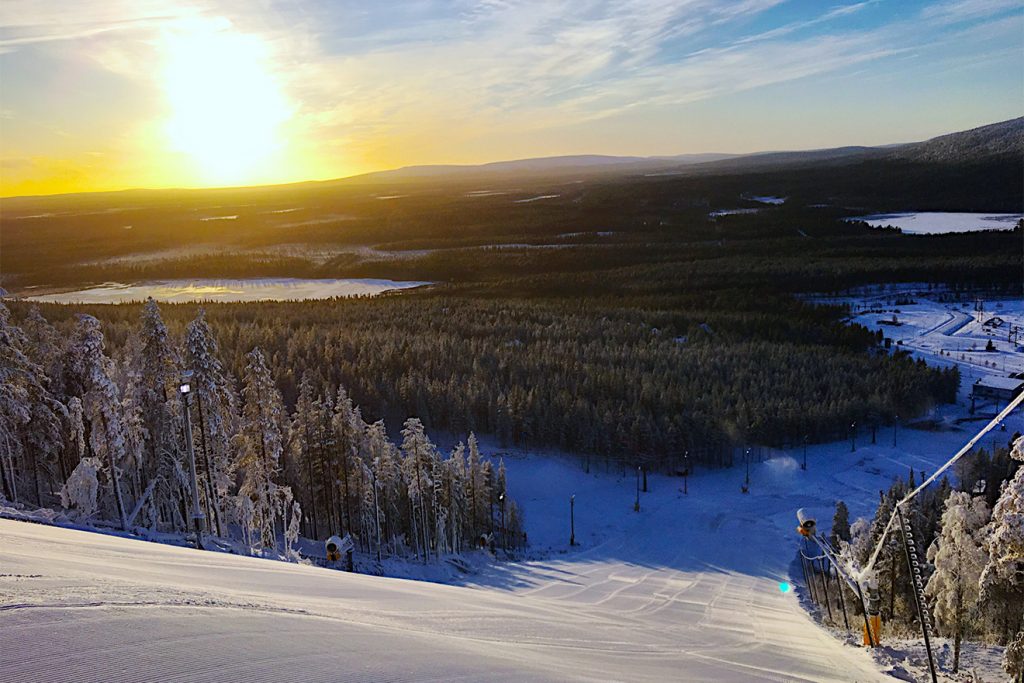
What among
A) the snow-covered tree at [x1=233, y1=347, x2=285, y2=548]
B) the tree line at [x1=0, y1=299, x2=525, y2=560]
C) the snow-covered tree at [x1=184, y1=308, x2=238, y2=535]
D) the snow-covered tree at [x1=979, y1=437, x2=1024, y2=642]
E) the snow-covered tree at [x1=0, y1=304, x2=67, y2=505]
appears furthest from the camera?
Result: the snow-covered tree at [x1=233, y1=347, x2=285, y2=548]

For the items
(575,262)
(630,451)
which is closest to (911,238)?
(575,262)

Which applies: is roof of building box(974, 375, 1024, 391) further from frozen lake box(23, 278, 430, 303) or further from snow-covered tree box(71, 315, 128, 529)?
frozen lake box(23, 278, 430, 303)

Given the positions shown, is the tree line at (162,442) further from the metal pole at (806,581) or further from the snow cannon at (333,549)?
the metal pole at (806,581)

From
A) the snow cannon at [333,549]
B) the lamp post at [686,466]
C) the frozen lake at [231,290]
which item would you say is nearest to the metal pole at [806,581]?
the lamp post at [686,466]

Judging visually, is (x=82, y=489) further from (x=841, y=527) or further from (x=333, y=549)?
(x=841, y=527)

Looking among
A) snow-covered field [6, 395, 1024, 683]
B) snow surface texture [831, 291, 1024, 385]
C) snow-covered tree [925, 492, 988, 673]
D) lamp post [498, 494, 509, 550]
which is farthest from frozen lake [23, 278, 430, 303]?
snow-covered tree [925, 492, 988, 673]

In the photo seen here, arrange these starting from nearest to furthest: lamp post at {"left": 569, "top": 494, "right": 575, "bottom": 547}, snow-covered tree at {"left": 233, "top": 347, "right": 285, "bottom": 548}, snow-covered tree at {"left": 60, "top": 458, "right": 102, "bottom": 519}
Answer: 1. snow-covered tree at {"left": 60, "top": 458, "right": 102, "bottom": 519}
2. snow-covered tree at {"left": 233, "top": 347, "right": 285, "bottom": 548}
3. lamp post at {"left": 569, "top": 494, "right": 575, "bottom": 547}

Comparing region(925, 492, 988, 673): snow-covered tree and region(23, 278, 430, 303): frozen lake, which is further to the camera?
region(23, 278, 430, 303): frozen lake

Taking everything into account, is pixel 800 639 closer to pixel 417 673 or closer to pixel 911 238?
pixel 417 673
